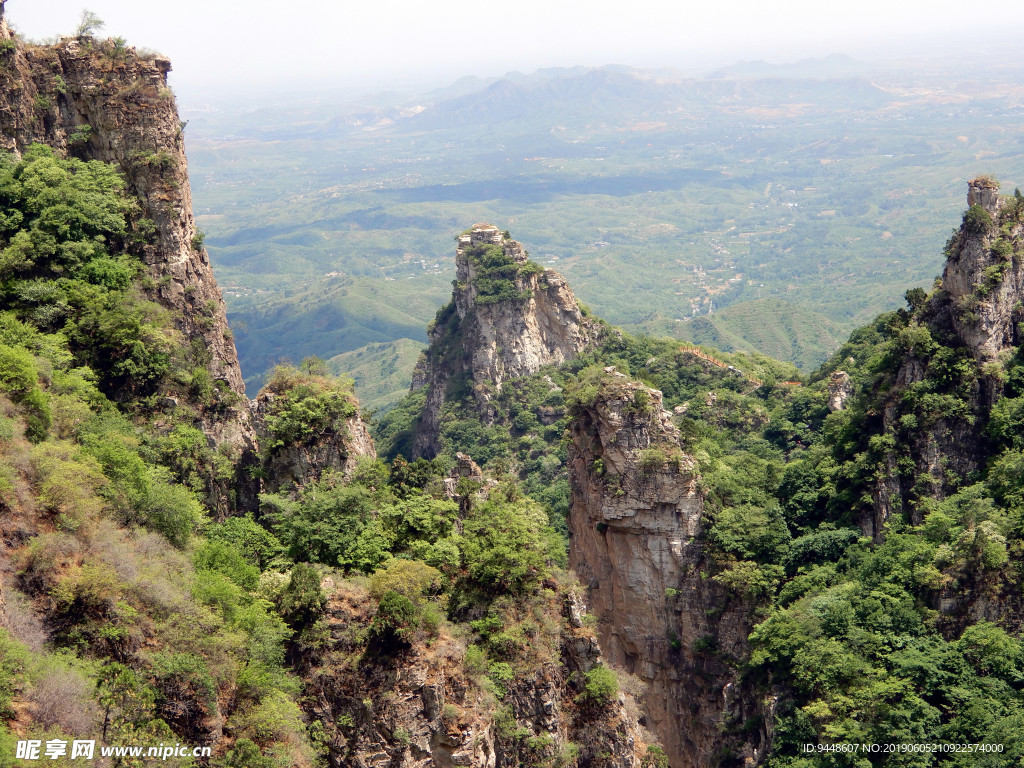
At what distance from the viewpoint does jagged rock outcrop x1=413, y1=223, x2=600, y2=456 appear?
3354 inches

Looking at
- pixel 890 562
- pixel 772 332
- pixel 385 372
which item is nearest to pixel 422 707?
pixel 890 562

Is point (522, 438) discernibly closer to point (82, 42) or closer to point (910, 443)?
point (910, 443)

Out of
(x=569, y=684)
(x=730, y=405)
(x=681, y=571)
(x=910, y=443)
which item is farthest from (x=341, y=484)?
(x=730, y=405)

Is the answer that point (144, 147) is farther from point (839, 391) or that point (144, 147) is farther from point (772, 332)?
point (772, 332)

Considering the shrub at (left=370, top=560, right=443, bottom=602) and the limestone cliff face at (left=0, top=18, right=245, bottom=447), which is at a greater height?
the limestone cliff face at (left=0, top=18, right=245, bottom=447)

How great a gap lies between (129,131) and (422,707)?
26529 millimetres

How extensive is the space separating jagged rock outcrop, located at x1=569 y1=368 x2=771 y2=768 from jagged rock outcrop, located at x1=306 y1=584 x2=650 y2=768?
1354 centimetres

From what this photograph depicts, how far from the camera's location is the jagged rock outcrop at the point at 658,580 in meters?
40.8

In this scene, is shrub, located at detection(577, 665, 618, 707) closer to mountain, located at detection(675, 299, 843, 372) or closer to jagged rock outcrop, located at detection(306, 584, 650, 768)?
jagged rock outcrop, located at detection(306, 584, 650, 768)

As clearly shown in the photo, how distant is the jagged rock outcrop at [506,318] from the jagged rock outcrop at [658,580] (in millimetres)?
41939

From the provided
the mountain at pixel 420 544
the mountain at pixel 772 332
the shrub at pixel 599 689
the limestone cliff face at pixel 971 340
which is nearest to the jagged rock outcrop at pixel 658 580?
the mountain at pixel 420 544

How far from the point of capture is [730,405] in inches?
2810

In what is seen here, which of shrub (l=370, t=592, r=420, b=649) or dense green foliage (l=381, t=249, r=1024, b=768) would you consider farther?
dense green foliage (l=381, t=249, r=1024, b=768)

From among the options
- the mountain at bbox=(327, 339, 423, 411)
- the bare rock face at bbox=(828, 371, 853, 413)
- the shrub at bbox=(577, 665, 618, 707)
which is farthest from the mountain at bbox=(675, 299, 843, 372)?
the shrub at bbox=(577, 665, 618, 707)
